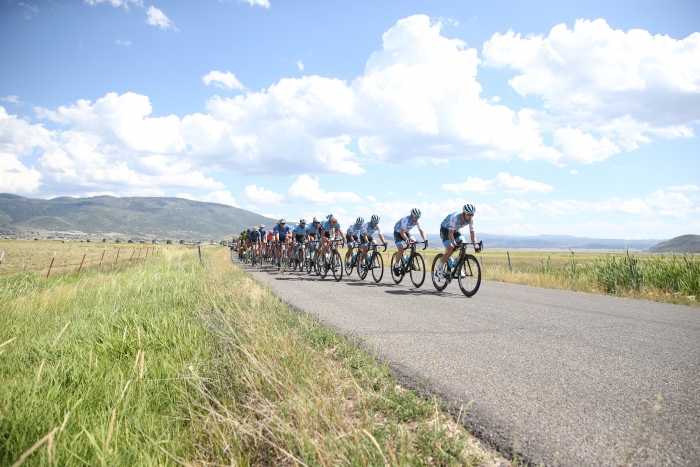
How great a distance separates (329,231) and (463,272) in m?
6.65

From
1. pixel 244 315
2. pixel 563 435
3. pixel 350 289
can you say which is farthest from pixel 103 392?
pixel 350 289

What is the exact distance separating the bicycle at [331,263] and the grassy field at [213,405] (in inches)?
374

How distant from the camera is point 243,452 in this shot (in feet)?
8.08

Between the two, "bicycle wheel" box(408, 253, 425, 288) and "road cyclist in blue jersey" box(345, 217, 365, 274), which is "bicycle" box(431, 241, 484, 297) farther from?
"road cyclist in blue jersey" box(345, 217, 365, 274)

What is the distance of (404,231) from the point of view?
12492 mm

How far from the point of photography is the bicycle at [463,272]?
970 centimetres

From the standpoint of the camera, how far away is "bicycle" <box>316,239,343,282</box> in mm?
14640

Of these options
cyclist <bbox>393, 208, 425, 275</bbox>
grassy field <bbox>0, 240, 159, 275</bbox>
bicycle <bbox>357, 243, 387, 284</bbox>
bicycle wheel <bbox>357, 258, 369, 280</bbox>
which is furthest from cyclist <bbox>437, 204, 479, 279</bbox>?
grassy field <bbox>0, 240, 159, 275</bbox>

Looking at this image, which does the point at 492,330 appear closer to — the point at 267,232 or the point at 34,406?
the point at 34,406

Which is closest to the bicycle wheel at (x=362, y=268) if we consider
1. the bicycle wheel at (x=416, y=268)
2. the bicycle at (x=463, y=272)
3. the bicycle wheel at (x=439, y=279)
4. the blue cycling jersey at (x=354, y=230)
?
the blue cycling jersey at (x=354, y=230)

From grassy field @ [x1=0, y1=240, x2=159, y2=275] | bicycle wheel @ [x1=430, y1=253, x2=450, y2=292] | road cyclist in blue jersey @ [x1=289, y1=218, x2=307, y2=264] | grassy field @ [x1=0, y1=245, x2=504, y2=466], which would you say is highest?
road cyclist in blue jersey @ [x1=289, y1=218, x2=307, y2=264]

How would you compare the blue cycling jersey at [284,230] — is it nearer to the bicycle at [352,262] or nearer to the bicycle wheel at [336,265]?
the bicycle at [352,262]

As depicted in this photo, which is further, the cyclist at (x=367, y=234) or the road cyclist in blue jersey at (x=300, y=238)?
the road cyclist in blue jersey at (x=300, y=238)

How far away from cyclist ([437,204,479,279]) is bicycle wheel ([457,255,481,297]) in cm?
40
